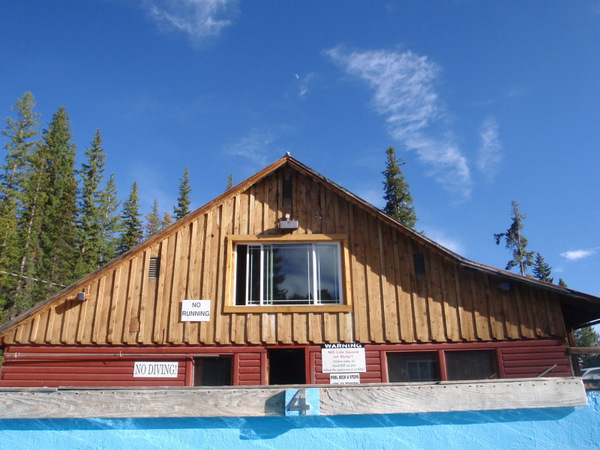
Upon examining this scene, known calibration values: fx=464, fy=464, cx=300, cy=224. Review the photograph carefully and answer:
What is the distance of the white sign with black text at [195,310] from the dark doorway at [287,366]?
1644 mm

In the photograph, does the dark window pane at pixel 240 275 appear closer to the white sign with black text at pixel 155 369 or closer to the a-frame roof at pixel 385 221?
the a-frame roof at pixel 385 221

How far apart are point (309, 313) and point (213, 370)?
7.61 feet

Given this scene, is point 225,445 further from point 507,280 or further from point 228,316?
point 507,280

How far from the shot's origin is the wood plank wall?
31.4ft

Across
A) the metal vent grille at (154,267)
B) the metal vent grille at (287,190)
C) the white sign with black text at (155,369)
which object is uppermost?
the metal vent grille at (287,190)

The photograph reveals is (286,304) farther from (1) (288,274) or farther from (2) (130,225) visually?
(2) (130,225)

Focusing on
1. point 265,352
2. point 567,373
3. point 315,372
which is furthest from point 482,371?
point 265,352

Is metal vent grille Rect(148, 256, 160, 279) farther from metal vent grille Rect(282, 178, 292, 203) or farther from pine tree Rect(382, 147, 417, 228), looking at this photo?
pine tree Rect(382, 147, 417, 228)

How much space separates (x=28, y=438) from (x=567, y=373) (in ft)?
31.8

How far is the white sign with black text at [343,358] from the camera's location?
9.54m

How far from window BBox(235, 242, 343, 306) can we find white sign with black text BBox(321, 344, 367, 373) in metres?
0.96

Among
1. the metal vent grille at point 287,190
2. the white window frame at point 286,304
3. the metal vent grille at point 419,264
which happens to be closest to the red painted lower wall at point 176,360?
the white window frame at point 286,304

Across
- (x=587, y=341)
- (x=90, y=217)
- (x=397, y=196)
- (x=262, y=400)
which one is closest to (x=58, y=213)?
(x=90, y=217)

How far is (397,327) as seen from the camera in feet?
31.8
